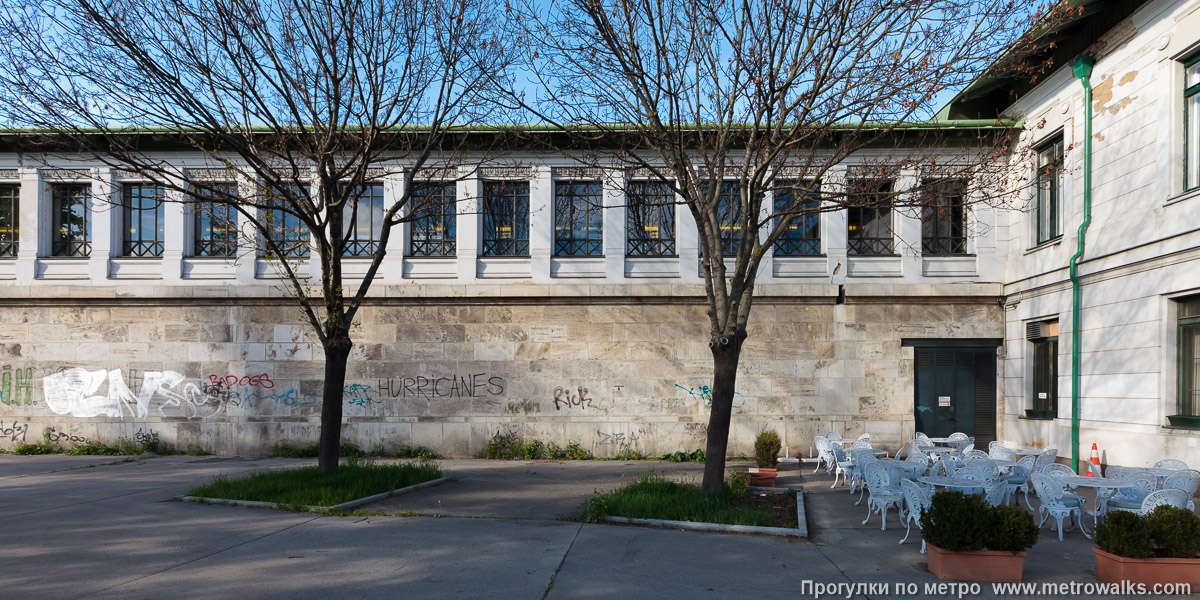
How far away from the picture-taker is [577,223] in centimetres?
1895

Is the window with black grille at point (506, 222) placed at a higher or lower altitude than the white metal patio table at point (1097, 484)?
higher

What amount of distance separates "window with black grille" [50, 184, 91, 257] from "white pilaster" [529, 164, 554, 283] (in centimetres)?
1104

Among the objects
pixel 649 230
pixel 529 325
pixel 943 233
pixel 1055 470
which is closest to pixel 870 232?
pixel 943 233

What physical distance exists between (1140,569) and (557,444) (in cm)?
1250

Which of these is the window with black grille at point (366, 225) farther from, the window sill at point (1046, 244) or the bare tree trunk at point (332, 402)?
the window sill at point (1046, 244)

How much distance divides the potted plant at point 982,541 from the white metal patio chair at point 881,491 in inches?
95.5

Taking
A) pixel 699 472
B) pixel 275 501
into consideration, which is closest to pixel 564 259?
pixel 699 472

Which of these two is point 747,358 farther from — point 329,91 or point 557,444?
point 329,91

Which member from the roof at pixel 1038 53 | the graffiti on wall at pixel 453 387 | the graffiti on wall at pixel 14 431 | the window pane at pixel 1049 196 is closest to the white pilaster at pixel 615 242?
the graffiti on wall at pixel 453 387

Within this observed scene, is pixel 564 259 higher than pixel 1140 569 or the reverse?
higher

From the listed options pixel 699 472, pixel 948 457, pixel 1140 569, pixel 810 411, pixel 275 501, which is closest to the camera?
pixel 1140 569

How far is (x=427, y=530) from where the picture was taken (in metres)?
10.2

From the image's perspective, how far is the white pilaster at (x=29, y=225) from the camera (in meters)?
19.0

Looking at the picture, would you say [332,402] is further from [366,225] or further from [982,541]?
[982,541]
